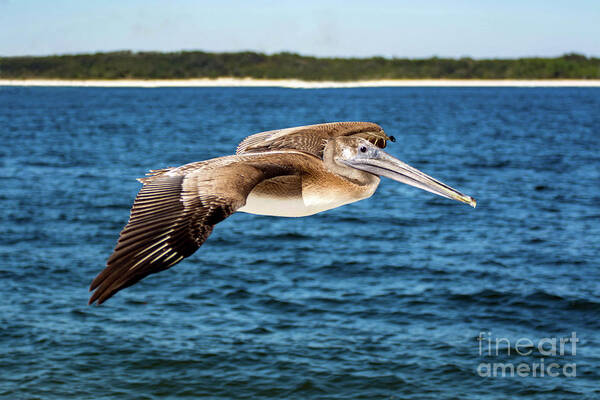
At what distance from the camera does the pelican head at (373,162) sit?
5719mm

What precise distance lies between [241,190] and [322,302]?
730 inches

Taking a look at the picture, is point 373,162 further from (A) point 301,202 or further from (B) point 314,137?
(B) point 314,137

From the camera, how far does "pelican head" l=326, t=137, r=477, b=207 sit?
5719mm

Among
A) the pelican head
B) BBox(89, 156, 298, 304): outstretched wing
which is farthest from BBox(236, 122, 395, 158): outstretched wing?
BBox(89, 156, 298, 304): outstretched wing

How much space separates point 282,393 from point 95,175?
40174 millimetres

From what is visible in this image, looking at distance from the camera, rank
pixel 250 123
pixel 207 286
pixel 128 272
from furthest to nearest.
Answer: pixel 250 123 → pixel 207 286 → pixel 128 272

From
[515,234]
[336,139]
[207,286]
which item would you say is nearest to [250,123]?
[515,234]

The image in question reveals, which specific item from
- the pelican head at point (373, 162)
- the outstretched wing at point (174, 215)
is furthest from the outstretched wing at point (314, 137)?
the outstretched wing at point (174, 215)

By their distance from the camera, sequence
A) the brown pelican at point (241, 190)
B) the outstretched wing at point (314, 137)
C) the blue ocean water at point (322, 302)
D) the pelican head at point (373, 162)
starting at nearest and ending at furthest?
1. the brown pelican at point (241, 190)
2. the pelican head at point (373, 162)
3. the outstretched wing at point (314, 137)
4. the blue ocean water at point (322, 302)

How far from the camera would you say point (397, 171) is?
589 centimetres

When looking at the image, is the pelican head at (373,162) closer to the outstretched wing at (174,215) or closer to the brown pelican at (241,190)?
the brown pelican at (241,190)

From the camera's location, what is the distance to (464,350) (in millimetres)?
19891

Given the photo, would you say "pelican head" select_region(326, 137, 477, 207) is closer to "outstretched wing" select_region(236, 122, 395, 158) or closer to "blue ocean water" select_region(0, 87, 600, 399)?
"outstretched wing" select_region(236, 122, 395, 158)

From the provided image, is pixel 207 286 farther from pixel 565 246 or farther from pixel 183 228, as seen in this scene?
pixel 183 228
